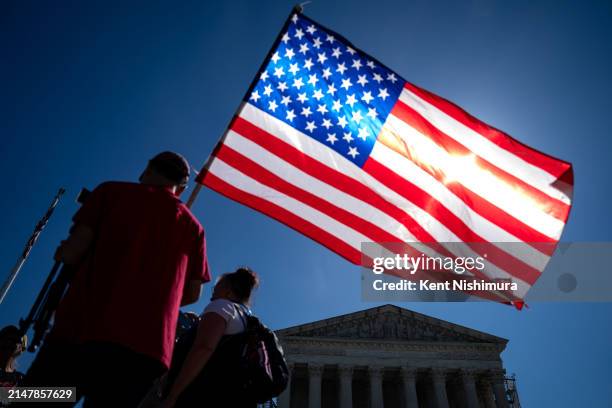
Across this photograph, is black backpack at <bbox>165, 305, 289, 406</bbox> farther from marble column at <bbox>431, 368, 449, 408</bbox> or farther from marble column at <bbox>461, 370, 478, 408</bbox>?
marble column at <bbox>461, 370, 478, 408</bbox>

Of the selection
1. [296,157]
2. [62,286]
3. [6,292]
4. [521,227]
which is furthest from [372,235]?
[6,292]

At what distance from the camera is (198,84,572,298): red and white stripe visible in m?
5.14

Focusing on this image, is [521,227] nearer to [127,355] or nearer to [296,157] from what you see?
[296,157]

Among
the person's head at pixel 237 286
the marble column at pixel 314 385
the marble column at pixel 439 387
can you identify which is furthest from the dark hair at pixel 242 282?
the marble column at pixel 439 387

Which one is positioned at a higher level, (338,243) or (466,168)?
(466,168)

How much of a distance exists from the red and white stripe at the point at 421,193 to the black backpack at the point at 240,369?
2468 millimetres

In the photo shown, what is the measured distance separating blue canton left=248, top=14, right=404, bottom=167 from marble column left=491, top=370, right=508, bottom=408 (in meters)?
31.7

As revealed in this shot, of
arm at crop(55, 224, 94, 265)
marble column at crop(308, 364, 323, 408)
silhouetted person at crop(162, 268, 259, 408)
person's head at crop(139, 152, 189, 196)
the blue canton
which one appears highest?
marble column at crop(308, 364, 323, 408)

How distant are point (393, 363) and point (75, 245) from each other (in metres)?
32.6

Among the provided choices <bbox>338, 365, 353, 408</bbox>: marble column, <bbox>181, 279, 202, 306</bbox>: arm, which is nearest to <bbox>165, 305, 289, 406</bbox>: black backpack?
<bbox>181, 279, 202, 306</bbox>: arm

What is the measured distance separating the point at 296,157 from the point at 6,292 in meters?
8.54

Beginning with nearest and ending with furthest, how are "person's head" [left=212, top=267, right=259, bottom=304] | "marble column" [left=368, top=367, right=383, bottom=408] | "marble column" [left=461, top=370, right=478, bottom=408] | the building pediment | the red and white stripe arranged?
"person's head" [left=212, top=267, right=259, bottom=304] → the red and white stripe → "marble column" [left=368, top=367, right=383, bottom=408] → "marble column" [left=461, top=370, right=478, bottom=408] → the building pediment

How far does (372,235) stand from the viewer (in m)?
5.25

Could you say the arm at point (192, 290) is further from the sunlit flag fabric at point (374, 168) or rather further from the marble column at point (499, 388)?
the marble column at point (499, 388)
